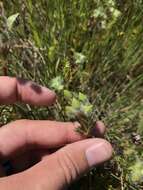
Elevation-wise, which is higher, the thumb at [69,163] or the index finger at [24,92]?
the index finger at [24,92]

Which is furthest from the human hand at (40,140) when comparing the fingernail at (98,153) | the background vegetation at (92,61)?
the background vegetation at (92,61)

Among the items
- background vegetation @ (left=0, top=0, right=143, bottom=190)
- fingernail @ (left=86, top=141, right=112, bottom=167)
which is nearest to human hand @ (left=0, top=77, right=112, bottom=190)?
fingernail @ (left=86, top=141, right=112, bottom=167)

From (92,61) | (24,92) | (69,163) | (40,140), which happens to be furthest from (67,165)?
(92,61)

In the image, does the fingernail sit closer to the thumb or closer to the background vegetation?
the thumb

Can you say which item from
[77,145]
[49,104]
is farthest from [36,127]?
[77,145]

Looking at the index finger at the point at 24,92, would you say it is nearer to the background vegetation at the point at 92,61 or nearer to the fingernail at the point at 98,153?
the background vegetation at the point at 92,61

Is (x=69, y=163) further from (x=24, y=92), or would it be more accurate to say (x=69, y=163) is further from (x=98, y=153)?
(x=24, y=92)
